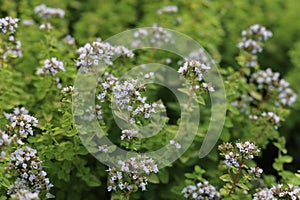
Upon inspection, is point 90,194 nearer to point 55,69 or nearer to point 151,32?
point 55,69

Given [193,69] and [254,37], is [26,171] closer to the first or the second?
[193,69]

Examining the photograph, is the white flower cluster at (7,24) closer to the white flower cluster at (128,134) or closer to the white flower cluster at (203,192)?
the white flower cluster at (128,134)

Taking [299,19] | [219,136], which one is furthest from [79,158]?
[299,19]

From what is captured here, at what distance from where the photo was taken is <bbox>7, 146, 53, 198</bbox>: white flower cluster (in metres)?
Result: 2.79

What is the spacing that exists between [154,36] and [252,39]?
0.95 metres

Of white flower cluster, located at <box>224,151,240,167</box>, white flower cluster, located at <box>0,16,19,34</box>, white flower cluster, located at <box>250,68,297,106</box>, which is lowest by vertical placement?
white flower cluster, located at <box>224,151,240,167</box>

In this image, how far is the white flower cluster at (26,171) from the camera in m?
2.79

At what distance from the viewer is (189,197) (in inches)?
133

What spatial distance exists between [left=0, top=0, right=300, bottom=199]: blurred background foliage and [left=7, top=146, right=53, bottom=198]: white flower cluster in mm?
901

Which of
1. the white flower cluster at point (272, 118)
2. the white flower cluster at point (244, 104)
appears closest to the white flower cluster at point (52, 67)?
the white flower cluster at point (244, 104)

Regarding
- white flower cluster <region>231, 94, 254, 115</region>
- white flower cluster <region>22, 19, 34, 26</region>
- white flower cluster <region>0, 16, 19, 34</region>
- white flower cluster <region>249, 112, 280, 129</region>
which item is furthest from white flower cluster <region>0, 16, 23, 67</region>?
white flower cluster <region>249, 112, 280, 129</region>

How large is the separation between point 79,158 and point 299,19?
155 inches

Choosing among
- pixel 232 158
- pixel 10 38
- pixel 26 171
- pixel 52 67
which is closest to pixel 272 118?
pixel 232 158

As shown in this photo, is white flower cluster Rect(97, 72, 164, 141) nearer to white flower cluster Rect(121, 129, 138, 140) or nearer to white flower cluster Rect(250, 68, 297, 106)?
white flower cluster Rect(121, 129, 138, 140)
